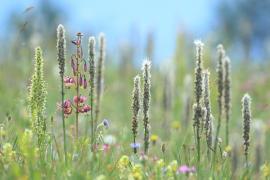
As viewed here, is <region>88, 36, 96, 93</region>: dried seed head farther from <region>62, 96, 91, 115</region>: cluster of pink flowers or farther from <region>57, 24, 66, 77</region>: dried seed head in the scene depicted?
<region>57, 24, 66, 77</region>: dried seed head

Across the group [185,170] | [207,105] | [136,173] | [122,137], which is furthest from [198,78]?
[122,137]

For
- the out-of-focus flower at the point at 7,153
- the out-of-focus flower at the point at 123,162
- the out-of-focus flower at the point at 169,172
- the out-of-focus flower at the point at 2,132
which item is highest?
the out-of-focus flower at the point at 2,132

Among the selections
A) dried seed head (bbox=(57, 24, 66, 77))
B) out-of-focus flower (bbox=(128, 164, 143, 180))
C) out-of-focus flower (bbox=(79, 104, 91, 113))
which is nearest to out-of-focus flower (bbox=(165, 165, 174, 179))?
out-of-focus flower (bbox=(128, 164, 143, 180))

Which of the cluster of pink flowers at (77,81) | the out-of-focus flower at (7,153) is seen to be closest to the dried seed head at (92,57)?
the cluster of pink flowers at (77,81)

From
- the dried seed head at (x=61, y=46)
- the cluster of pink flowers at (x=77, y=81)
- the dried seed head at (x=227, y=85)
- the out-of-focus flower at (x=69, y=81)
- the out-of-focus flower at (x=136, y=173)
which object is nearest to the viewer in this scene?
the out-of-focus flower at (x=136, y=173)

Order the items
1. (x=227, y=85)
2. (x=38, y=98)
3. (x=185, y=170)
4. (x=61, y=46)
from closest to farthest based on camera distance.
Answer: (x=185, y=170)
(x=61, y=46)
(x=38, y=98)
(x=227, y=85)

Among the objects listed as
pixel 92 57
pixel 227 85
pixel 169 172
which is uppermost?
pixel 92 57

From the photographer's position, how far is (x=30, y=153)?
148 inches

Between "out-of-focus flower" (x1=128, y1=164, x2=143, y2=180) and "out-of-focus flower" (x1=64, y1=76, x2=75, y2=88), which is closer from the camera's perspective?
"out-of-focus flower" (x1=128, y1=164, x2=143, y2=180)

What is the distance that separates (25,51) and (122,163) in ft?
35.9

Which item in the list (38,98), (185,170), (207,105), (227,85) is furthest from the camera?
(227,85)

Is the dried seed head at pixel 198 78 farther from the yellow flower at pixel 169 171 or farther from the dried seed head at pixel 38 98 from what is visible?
the dried seed head at pixel 38 98

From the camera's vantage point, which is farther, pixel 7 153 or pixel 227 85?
pixel 227 85

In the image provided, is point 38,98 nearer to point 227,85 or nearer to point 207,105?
point 207,105
